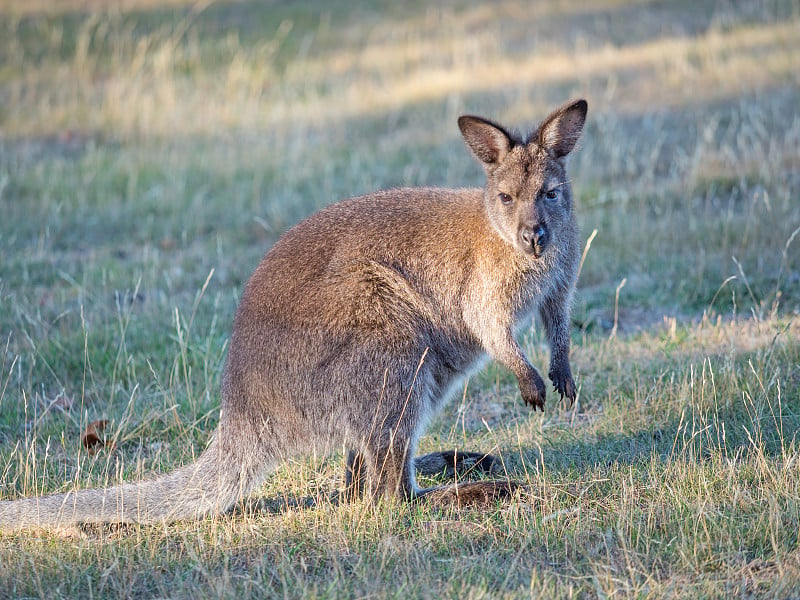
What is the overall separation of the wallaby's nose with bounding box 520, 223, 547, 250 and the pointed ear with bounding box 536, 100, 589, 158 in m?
0.46

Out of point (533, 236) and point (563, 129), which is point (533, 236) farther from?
point (563, 129)

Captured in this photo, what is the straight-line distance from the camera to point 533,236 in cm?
422

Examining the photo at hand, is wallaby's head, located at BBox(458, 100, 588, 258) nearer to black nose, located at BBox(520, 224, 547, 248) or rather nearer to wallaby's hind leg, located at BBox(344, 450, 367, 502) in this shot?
black nose, located at BBox(520, 224, 547, 248)

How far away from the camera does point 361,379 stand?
402 centimetres

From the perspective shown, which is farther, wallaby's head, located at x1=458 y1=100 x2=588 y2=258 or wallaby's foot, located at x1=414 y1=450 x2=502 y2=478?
wallaby's foot, located at x1=414 y1=450 x2=502 y2=478

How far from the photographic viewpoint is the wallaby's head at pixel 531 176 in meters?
4.29

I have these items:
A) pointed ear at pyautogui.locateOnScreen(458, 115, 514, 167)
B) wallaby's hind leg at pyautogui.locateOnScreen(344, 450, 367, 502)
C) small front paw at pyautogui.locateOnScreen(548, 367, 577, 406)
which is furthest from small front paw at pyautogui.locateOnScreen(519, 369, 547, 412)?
pointed ear at pyautogui.locateOnScreen(458, 115, 514, 167)

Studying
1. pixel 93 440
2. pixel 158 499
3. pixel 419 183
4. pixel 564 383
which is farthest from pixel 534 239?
pixel 419 183

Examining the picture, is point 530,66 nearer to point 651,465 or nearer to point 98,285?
point 98,285

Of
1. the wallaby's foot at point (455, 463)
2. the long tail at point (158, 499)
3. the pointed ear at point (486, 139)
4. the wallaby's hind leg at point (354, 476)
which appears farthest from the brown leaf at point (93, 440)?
the pointed ear at point (486, 139)

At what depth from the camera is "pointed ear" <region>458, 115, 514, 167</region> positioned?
4.41 m

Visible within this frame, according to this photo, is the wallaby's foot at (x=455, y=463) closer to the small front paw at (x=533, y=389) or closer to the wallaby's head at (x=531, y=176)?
the small front paw at (x=533, y=389)

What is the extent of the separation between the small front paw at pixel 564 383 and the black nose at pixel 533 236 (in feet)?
2.23

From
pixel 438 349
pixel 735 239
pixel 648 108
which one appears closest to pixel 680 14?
pixel 648 108
